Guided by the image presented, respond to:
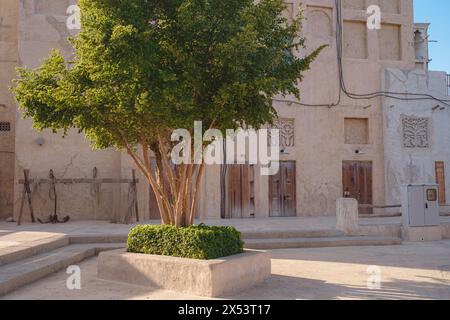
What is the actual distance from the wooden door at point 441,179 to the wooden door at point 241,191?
324 inches

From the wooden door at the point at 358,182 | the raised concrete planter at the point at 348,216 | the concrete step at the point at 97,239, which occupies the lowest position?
the concrete step at the point at 97,239

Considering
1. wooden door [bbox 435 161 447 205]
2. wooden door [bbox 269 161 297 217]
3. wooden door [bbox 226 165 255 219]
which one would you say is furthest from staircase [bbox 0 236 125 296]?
wooden door [bbox 435 161 447 205]

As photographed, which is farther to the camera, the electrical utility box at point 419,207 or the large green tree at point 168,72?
the electrical utility box at point 419,207

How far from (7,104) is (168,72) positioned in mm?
12459

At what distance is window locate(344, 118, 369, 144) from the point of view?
18.4 meters

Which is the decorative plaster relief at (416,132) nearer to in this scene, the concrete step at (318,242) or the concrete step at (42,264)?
the concrete step at (318,242)

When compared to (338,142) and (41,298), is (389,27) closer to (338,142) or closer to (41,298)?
(338,142)

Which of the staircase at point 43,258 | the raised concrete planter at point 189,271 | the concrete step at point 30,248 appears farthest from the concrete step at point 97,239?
the raised concrete planter at point 189,271

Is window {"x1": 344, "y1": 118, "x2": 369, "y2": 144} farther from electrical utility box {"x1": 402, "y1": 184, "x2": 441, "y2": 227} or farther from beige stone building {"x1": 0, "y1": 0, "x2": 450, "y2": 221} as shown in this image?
electrical utility box {"x1": 402, "y1": 184, "x2": 441, "y2": 227}

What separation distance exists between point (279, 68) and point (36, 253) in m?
6.19

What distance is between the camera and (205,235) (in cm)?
672

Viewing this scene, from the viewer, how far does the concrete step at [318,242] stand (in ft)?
36.4

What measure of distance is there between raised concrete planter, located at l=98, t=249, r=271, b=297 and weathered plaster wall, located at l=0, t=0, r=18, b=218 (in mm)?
10954

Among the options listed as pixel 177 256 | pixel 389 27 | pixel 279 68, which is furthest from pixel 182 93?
pixel 389 27
